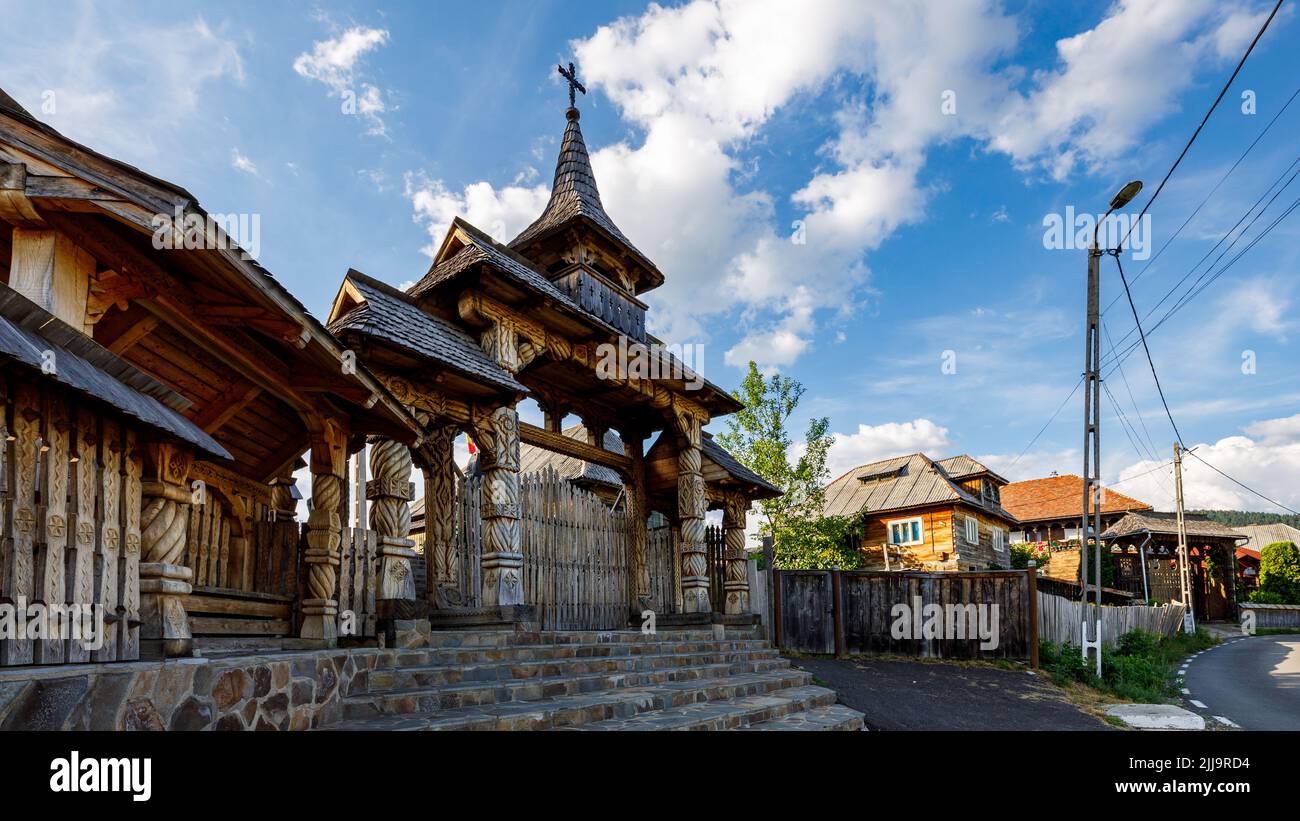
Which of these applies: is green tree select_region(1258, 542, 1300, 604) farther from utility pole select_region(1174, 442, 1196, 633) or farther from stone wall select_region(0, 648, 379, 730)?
stone wall select_region(0, 648, 379, 730)

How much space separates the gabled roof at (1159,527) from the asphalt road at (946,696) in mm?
25469

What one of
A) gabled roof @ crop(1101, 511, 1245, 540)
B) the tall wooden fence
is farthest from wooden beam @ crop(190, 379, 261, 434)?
gabled roof @ crop(1101, 511, 1245, 540)

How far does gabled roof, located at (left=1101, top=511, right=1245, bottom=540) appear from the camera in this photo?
3534 cm

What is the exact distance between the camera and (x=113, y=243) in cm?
464

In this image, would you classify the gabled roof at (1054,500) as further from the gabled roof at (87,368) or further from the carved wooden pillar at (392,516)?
the gabled roof at (87,368)

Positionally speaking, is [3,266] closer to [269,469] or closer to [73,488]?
[73,488]

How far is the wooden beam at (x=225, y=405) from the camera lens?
668cm

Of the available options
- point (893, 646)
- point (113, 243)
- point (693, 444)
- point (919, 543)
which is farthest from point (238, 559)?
point (919, 543)

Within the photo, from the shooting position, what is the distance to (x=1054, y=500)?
1578 inches

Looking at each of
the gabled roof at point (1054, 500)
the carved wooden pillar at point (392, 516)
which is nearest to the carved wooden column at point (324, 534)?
the carved wooden pillar at point (392, 516)

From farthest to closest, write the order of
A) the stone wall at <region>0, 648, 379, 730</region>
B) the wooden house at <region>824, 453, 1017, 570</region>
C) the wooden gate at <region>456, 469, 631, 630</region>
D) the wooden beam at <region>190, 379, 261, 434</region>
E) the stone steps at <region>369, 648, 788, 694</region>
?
1. the wooden house at <region>824, 453, 1017, 570</region>
2. the wooden gate at <region>456, 469, 631, 630</region>
3. the wooden beam at <region>190, 379, 261, 434</region>
4. the stone steps at <region>369, 648, 788, 694</region>
5. the stone wall at <region>0, 648, 379, 730</region>

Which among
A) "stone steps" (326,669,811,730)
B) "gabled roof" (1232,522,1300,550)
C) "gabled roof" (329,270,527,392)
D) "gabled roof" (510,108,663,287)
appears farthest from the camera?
"gabled roof" (1232,522,1300,550)

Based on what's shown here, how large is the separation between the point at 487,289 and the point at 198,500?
4.10 m

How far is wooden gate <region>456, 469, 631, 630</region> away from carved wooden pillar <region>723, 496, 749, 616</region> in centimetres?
188
